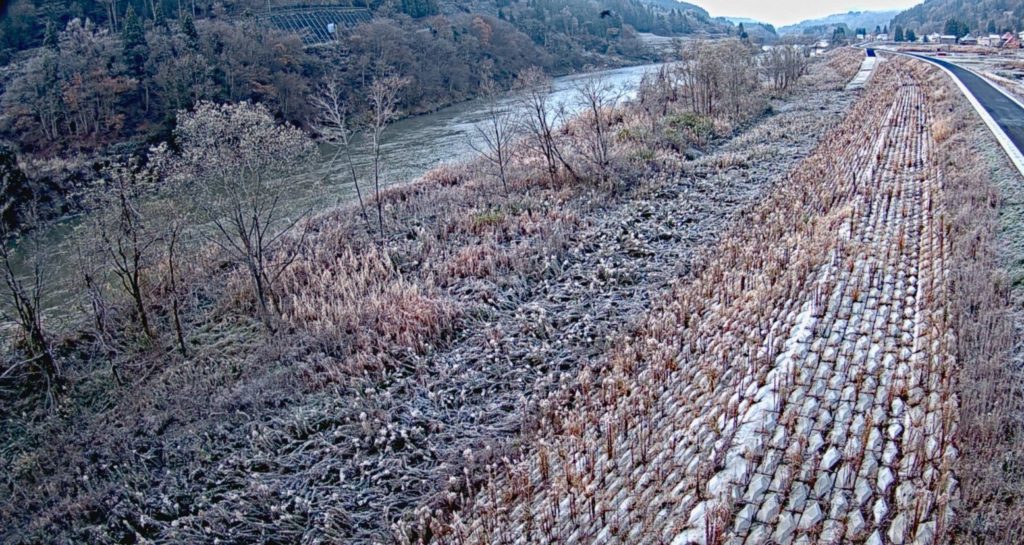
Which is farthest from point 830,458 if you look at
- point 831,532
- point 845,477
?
point 831,532

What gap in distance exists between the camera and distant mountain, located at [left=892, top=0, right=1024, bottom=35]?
109750mm

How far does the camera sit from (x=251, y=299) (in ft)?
40.4

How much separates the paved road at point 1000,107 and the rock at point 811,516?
1569cm

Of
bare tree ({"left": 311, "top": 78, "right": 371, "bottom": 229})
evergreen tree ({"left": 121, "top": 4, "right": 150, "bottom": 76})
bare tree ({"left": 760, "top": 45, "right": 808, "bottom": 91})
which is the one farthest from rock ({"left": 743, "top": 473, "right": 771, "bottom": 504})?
evergreen tree ({"left": 121, "top": 4, "right": 150, "bottom": 76})

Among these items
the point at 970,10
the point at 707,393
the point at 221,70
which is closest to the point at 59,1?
the point at 221,70

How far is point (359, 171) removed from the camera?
28328mm

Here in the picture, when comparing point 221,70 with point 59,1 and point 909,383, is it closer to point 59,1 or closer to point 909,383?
point 59,1

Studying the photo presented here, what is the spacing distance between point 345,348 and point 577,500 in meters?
5.43

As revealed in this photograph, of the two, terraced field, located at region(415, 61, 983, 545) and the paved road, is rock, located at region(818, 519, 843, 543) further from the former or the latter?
A: the paved road

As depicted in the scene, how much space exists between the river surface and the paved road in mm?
14196

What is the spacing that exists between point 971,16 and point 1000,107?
171m

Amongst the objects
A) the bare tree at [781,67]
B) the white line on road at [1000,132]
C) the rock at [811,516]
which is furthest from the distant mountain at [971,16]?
the rock at [811,516]

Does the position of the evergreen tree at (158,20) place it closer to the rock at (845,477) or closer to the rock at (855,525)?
the rock at (845,477)

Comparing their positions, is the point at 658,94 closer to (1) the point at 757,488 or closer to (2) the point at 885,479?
(2) the point at 885,479
